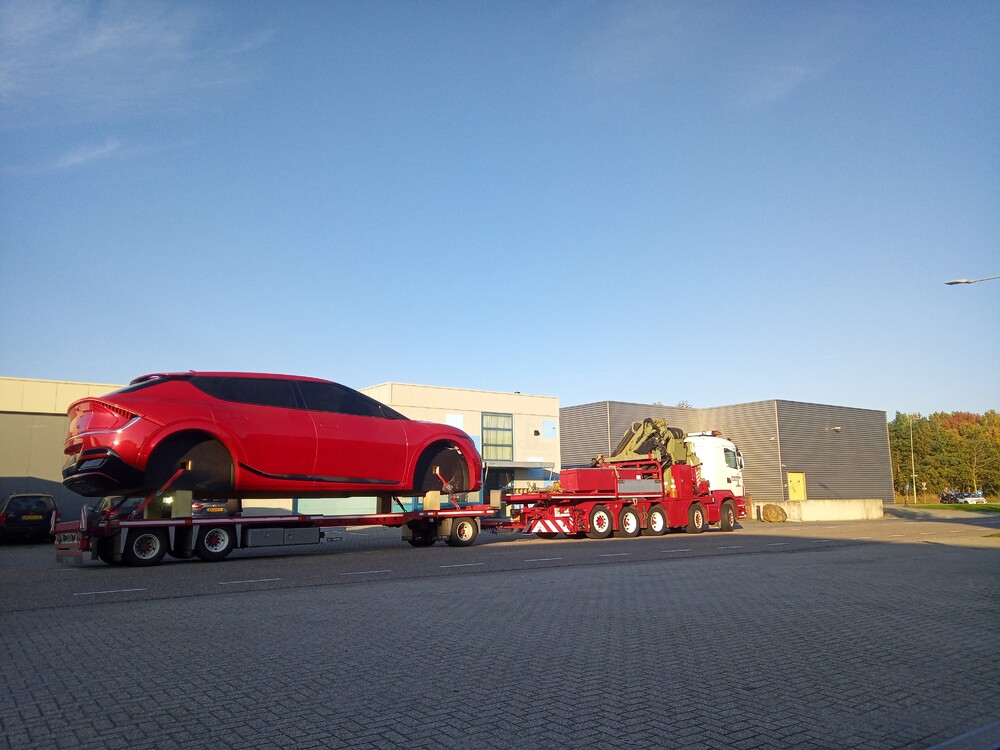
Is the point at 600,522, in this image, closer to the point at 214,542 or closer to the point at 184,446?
the point at 214,542

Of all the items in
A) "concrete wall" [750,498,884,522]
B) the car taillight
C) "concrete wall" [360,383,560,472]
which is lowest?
"concrete wall" [750,498,884,522]

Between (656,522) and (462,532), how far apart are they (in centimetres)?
808

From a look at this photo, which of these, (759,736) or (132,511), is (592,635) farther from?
(132,511)

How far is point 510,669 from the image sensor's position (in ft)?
19.2

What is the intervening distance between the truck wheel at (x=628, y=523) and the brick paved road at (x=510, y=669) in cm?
→ 1344

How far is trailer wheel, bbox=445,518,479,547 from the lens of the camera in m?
19.4

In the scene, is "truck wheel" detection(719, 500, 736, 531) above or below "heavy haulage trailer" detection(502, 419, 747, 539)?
below

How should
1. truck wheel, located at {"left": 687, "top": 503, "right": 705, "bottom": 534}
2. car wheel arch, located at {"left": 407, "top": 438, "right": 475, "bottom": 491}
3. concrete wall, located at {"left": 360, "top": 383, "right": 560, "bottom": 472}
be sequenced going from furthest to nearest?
concrete wall, located at {"left": 360, "top": 383, "right": 560, "bottom": 472}, truck wheel, located at {"left": 687, "top": 503, "right": 705, "bottom": 534}, car wheel arch, located at {"left": 407, "top": 438, "right": 475, "bottom": 491}

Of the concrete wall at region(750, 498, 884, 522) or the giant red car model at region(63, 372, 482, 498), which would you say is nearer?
the giant red car model at region(63, 372, 482, 498)

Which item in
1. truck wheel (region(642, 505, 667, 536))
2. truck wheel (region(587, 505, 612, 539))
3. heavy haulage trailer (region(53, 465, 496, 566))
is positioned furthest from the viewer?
truck wheel (region(642, 505, 667, 536))

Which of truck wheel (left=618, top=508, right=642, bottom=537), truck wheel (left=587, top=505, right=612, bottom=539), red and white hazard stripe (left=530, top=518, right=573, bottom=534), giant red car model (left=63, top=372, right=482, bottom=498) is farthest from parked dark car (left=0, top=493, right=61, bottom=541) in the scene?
truck wheel (left=618, top=508, right=642, bottom=537)

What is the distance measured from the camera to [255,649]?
21.6 feet

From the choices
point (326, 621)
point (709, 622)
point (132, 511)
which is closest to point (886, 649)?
point (709, 622)

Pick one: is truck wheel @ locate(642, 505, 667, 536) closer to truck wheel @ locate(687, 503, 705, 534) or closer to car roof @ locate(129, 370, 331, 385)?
truck wheel @ locate(687, 503, 705, 534)
